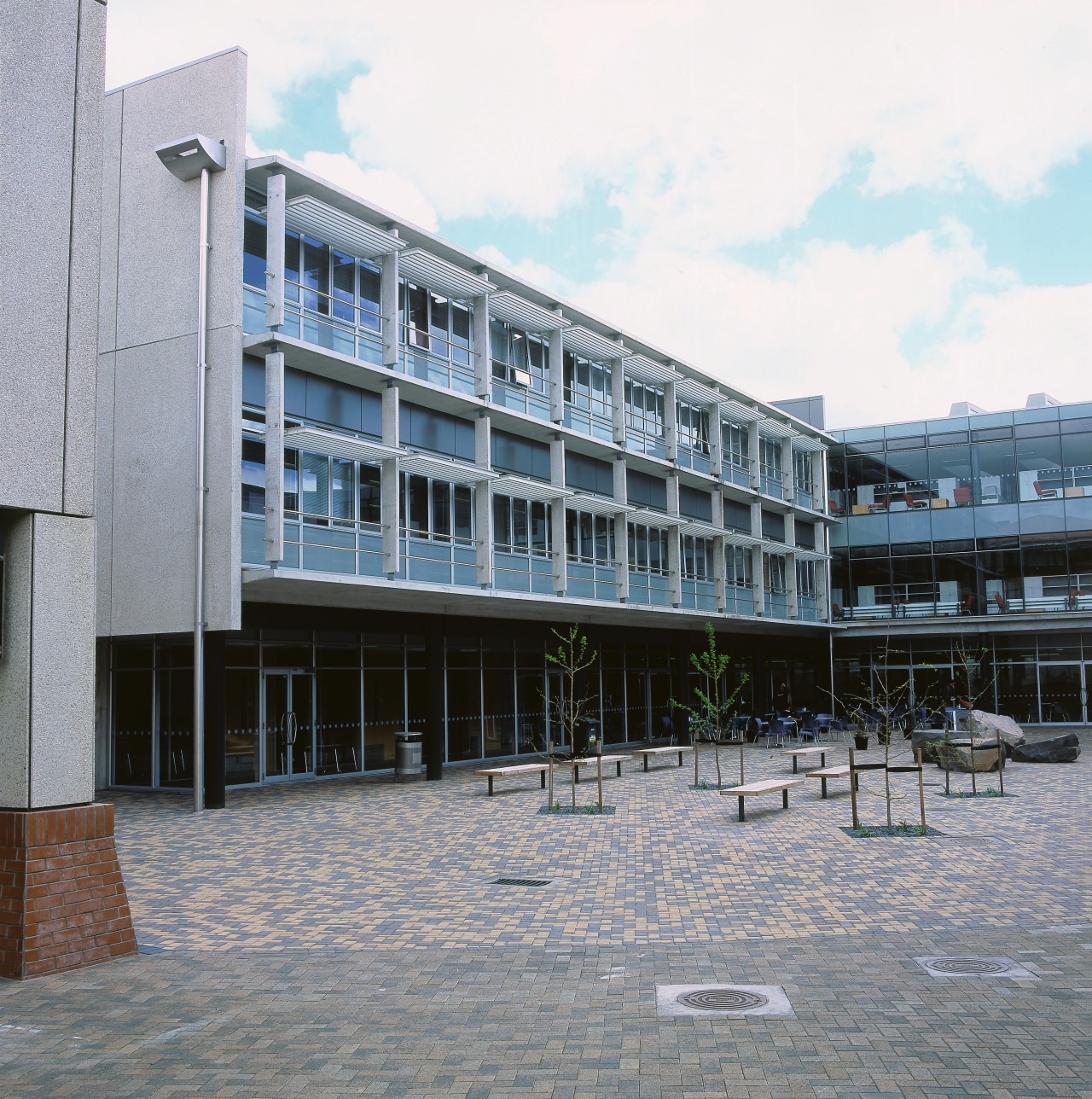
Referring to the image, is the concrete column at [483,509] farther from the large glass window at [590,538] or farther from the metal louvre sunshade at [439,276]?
the large glass window at [590,538]

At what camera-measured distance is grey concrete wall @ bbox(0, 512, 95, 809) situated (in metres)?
7.75

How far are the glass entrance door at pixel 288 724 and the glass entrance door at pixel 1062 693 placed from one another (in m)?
28.0

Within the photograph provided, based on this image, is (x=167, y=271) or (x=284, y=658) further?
(x=284, y=658)

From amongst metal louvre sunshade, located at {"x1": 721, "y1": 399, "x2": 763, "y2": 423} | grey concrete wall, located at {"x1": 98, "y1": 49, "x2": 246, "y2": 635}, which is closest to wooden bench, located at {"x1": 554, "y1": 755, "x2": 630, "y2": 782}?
grey concrete wall, located at {"x1": 98, "y1": 49, "x2": 246, "y2": 635}

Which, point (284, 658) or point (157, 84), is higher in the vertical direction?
point (157, 84)

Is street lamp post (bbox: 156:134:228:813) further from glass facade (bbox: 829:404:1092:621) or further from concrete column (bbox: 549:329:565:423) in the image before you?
glass facade (bbox: 829:404:1092:621)

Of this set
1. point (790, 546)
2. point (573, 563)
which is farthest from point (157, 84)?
point (790, 546)

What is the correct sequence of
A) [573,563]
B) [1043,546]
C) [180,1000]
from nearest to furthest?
[180,1000]
[573,563]
[1043,546]

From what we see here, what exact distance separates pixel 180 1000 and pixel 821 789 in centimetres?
1433

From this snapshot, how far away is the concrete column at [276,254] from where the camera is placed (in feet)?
60.6

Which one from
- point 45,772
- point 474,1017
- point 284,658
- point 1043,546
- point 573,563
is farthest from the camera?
point 1043,546

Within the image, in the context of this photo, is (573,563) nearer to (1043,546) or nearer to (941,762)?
(941,762)

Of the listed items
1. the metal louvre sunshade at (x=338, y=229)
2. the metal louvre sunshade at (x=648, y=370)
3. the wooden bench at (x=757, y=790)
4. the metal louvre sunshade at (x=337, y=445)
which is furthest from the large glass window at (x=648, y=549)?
the wooden bench at (x=757, y=790)

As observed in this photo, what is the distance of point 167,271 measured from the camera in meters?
19.5
